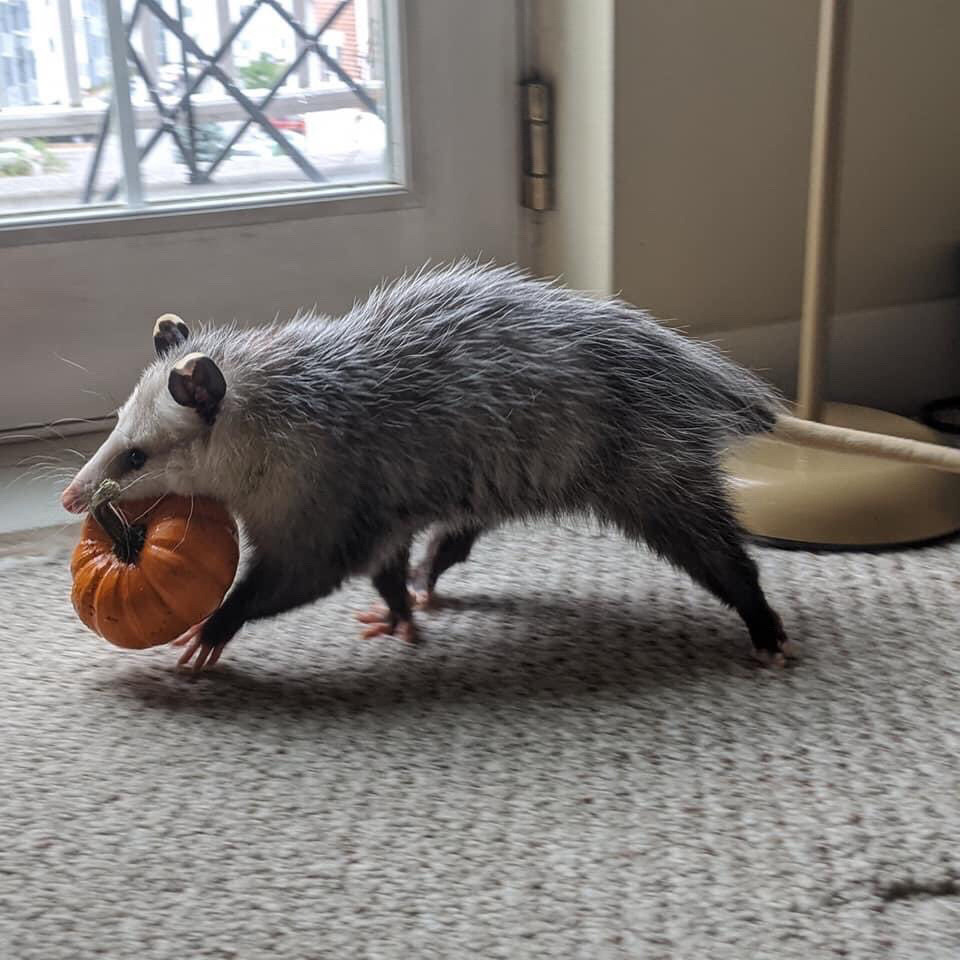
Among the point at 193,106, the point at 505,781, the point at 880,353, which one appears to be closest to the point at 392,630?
the point at 505,781

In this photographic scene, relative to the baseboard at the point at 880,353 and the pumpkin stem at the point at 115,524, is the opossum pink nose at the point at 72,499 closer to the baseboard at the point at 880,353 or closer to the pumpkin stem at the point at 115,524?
the pumpkin stem at the point at 115,524

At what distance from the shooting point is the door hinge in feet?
6.04

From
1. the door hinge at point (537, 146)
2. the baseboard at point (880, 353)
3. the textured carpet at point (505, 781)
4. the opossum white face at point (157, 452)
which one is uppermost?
the door hinge at point (537, 146)

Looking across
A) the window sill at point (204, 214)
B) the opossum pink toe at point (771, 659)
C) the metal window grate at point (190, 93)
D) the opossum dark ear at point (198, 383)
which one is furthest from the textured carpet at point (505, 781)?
the metal window grate at point (190, 93)

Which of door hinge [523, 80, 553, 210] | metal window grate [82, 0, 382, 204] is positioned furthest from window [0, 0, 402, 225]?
door hinge [523, 80, 553, 210]

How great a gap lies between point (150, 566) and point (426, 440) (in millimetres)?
281

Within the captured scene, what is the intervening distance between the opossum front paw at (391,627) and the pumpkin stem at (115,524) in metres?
0.26

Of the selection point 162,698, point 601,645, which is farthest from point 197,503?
point 601,645

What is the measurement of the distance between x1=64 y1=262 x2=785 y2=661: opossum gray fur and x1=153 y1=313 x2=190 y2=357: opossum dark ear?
0.07 ft

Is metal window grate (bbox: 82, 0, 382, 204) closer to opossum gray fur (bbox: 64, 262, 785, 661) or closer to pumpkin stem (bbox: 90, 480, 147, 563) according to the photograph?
opossum gray fur (bbox: 64, 262, 785, 661)

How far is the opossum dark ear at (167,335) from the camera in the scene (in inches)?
52.3

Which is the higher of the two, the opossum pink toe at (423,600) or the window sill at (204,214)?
the window sill at (204,214)

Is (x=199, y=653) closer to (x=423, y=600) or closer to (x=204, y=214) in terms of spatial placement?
(x=423, y=600)

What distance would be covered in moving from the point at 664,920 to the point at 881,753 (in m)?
0.30
